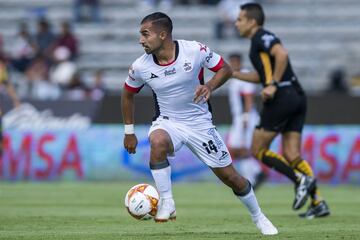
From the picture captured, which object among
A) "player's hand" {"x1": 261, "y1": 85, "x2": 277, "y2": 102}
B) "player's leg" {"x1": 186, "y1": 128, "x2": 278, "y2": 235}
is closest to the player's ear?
"player's leg" {"x1": 186, "y1": 128, "x2": 278, "y2": 235}

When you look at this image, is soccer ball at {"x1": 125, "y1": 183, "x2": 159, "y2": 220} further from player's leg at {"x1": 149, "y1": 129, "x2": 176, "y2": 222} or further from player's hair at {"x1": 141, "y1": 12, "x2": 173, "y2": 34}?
player's hair at {"x1": 141, "y1": 12, "x2": 173, "y2": 34}

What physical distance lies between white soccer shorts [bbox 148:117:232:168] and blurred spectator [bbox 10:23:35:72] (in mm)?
15329

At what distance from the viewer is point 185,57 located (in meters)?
9.77

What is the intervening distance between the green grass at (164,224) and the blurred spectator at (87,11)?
28.6ft

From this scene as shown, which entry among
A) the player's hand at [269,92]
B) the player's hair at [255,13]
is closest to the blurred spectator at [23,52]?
the player's hair at [255,13]

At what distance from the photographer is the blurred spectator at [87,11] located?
1054 inches

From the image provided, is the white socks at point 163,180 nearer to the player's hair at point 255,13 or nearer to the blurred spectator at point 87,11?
the player's hair at point 255,13

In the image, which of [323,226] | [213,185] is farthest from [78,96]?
[323,226]

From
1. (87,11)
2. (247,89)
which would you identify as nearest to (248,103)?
(247,89)

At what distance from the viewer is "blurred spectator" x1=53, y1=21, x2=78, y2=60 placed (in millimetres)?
24609

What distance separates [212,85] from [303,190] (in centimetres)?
319

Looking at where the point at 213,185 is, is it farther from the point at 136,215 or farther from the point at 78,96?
the point at 136,215

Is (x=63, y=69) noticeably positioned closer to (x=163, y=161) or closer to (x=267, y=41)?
(x=267, y=41)

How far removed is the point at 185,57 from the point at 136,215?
1.61m
